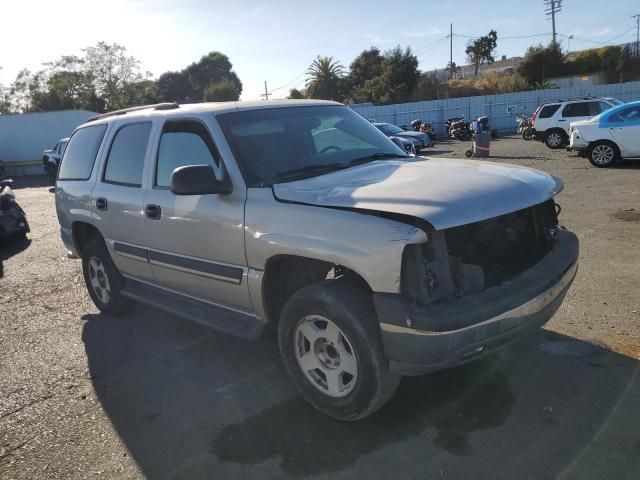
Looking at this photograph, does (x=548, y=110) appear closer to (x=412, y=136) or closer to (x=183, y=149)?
(x=412, y=136)

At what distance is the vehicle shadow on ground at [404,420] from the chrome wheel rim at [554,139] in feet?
57.8

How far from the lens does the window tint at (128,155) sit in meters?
4.43

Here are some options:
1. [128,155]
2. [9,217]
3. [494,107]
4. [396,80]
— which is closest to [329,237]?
[128,155]

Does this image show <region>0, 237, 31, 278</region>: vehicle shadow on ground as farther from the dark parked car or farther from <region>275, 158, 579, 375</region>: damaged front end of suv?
the dark parked car

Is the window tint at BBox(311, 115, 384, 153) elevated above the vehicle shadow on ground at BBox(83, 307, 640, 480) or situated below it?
above

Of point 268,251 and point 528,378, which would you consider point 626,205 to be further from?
point 268,251

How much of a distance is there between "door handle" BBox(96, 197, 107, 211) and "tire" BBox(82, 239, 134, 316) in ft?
1.60

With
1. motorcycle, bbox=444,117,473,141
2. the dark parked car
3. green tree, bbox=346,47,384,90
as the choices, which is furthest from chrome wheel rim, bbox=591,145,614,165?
green tree, bbox=346,47,384,90

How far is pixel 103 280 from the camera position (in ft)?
17.6

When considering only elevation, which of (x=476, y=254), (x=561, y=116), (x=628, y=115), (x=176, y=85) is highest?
(x=176, y=85)

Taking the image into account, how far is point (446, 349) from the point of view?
105 inches

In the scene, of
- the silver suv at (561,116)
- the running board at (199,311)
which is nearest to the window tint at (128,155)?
the running board at (199,311)

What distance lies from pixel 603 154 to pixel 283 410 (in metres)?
13.1

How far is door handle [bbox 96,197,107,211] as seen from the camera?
4.78m
